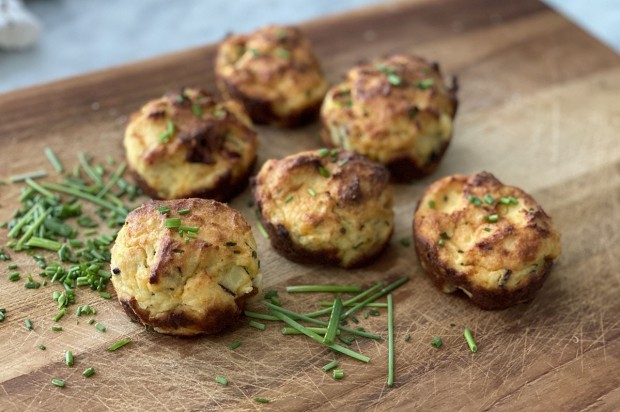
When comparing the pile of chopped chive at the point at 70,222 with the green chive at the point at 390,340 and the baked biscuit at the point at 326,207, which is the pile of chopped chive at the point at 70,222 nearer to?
the baked biscuit at the point at 326,207

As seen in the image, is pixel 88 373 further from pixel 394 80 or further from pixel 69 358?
pixel 394 80

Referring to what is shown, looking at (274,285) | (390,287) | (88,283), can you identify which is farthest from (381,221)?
(88,283)

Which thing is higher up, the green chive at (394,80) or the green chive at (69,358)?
the green chive at (394,80)

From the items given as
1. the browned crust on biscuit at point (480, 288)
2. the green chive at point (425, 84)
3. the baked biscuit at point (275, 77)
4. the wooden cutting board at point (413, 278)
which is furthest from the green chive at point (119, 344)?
the green chive at point (425, 84)

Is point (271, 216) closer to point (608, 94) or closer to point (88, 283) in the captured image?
point (88, 283)

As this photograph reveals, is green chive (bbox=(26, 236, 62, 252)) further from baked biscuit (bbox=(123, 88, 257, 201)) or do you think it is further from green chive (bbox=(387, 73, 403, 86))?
green chive (bbox=(387, 73, 403, 86))

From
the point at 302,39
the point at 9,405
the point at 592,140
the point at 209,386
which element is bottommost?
the point at 592,140

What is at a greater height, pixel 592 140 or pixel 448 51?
pixel 448 51
